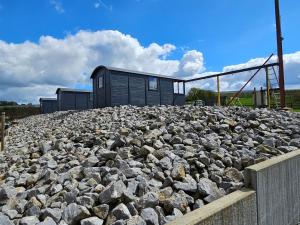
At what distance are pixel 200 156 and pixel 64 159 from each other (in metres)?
2.45

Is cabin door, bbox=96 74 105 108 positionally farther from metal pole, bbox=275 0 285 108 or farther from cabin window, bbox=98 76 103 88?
metal pole, bbox=275 0 285 108

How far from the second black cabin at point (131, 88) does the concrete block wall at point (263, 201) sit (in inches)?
495

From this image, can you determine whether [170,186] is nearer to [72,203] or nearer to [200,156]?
[200,156]

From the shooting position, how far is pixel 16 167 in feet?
19.0

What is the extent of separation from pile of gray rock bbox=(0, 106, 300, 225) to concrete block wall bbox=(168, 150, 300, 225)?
0.40m

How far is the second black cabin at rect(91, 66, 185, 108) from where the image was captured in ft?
52.5

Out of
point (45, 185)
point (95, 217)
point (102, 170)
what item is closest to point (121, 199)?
point (95, 217)

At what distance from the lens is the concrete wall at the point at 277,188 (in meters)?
3.14

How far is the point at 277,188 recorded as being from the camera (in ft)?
11.6

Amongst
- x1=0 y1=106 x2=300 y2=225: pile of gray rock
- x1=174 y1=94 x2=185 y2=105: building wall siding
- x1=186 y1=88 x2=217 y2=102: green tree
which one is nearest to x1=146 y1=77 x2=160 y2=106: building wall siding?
x1=174 y1=94 x2=185 y2=105: building wall siding

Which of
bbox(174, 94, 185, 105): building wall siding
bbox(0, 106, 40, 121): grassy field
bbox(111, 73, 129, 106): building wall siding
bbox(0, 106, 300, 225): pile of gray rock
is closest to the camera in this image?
bbox(0, 106, 300, 225): pile of gray rock

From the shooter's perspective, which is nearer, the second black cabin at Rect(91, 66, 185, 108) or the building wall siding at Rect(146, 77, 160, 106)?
the second black cabin at Rect(91, 66, 185, 108)

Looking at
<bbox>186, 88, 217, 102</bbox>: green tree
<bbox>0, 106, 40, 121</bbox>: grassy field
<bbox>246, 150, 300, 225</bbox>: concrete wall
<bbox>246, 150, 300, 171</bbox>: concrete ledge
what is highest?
<bbox>186, 88, 217, 102</bbox>: green tree

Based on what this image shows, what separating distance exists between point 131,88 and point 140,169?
12.9 m
